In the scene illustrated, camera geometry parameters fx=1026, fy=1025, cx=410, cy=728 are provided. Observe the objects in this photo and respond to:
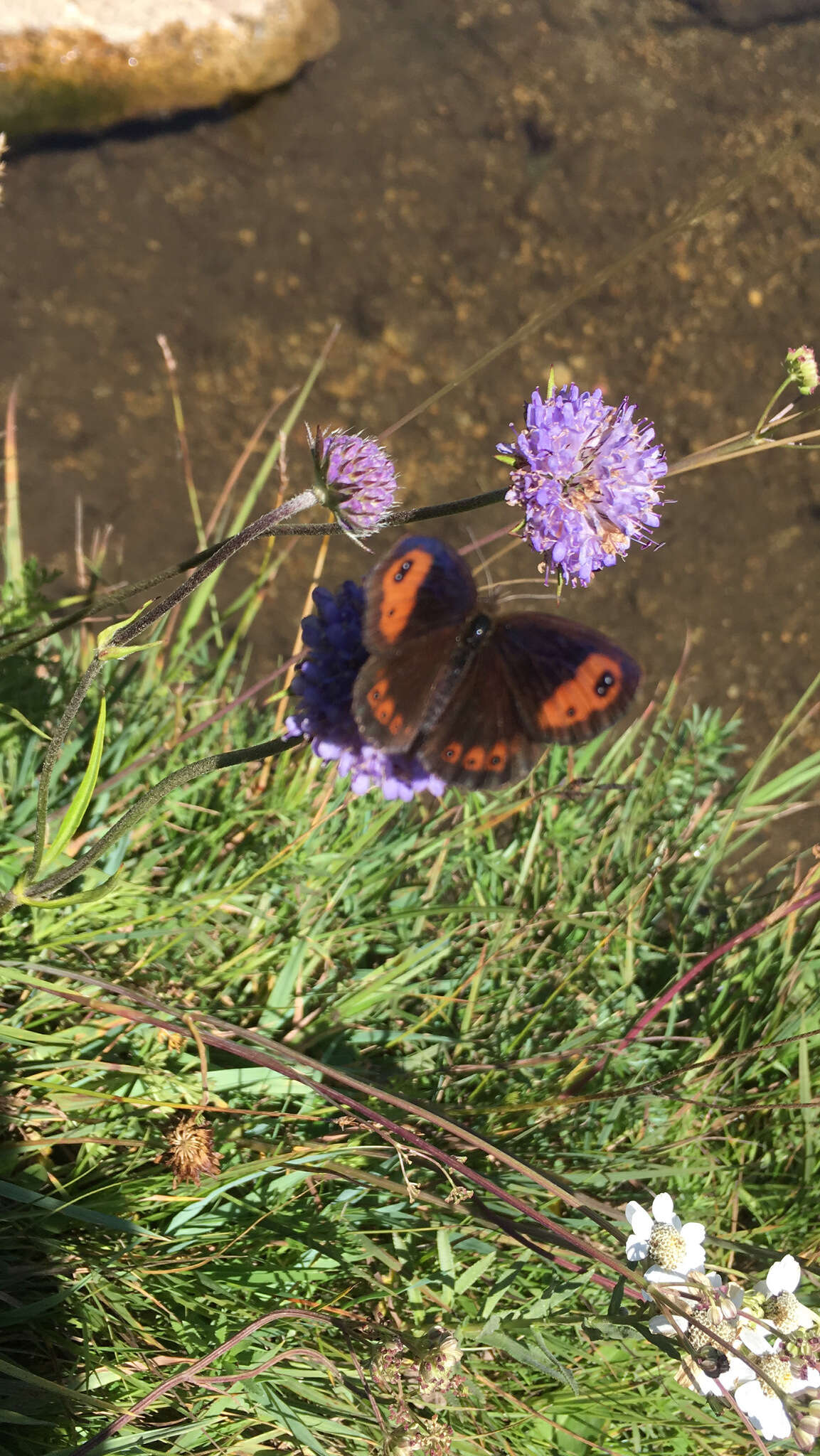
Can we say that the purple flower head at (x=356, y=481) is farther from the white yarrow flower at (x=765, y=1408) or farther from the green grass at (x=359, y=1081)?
the white yarrow flower at (x=765, y=1408)

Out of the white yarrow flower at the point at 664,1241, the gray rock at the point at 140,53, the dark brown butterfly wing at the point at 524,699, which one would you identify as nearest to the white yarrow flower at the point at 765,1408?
the white yarrow flower at the point at 664,1241

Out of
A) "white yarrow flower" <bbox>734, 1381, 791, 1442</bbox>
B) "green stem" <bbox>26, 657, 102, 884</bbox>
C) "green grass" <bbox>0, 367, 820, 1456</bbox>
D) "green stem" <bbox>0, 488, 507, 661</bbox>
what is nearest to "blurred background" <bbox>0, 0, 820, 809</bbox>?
"green grass" <bbox>0, 367, 820, 1456</bbox>

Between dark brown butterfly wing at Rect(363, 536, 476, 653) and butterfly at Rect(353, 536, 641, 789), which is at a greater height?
dark brown butterfly wing at Rect(363, 536, 476, 653)

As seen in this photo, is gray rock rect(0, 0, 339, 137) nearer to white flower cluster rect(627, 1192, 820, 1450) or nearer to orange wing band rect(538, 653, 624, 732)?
orange wing band rect(538, 653, 624, 732)

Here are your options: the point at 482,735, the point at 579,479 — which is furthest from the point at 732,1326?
the point at 579,479

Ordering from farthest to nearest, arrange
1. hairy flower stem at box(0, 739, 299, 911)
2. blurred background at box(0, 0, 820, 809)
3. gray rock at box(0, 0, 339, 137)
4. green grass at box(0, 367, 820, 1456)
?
gray rock at box(0, 0, 339, 137), blurred background at box(0, 0, 820, 809), green grass at box(0, 367, 820, 1456), hairy flower stem at box(0, 739, 299, 911)

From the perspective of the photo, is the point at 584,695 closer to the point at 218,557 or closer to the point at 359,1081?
the point at 218,557

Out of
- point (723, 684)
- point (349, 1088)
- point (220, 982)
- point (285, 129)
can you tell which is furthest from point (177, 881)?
point (285, 129)

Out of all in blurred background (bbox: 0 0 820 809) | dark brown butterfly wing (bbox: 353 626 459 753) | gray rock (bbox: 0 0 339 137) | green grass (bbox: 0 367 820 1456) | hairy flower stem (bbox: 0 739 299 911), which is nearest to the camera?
dark brown butterfly wing (bbox: 353 626 459 753)
